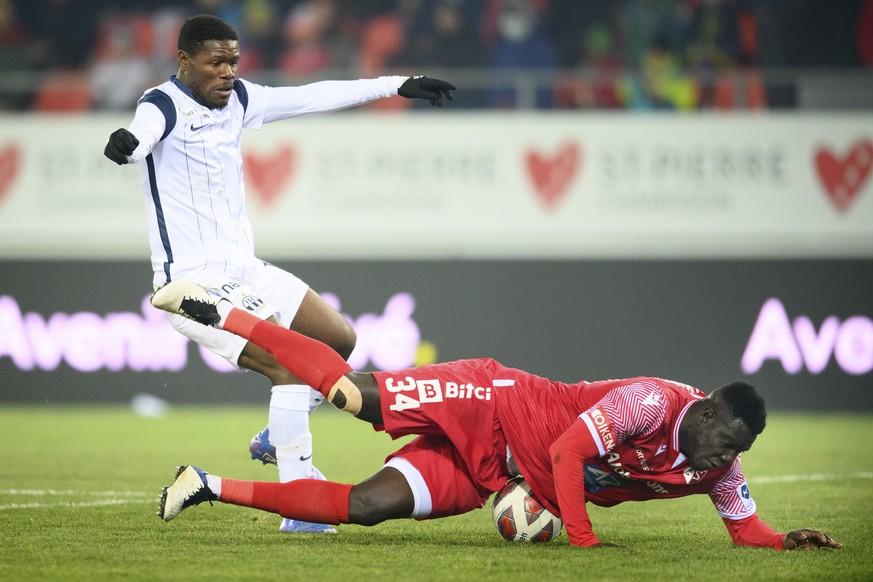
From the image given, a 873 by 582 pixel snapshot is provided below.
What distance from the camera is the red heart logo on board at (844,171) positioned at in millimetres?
11945

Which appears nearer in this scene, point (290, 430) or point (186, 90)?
point (290, 430)

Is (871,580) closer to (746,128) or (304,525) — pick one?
(304,525)

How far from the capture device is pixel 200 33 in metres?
5.67

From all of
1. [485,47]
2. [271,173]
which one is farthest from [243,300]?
[485,47]

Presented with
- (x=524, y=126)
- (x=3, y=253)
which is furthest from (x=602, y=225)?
(x=3, y=253)

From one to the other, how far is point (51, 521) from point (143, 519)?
401 mm

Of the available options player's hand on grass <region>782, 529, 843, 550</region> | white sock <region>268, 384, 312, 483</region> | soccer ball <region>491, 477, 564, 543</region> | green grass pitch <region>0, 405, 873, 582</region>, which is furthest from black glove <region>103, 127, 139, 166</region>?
player's hand on grass <region>782, 529, 843, 550</region>

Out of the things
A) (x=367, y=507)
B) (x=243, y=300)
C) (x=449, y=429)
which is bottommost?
(x=367, y=507)

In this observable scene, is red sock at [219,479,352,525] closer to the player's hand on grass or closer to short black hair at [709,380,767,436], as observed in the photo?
short black hair at [709,380,767,436]

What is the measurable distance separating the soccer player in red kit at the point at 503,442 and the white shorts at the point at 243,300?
0.22 m

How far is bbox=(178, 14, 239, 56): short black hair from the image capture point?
5664mm

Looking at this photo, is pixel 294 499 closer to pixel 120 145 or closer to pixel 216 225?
pixel 216 225

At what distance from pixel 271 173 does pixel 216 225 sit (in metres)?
6.62

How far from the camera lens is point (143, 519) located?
5688 millimetres
